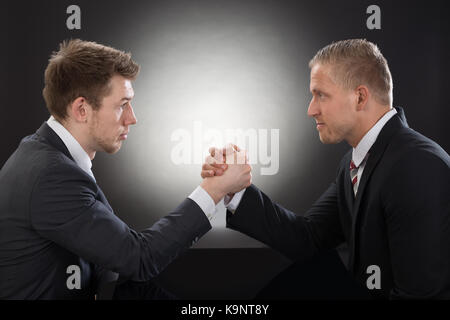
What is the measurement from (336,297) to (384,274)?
0.65ft

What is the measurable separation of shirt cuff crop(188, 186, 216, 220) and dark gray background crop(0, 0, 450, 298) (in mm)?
1891

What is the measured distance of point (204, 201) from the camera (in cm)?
129

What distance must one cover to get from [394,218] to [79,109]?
2.89 ft

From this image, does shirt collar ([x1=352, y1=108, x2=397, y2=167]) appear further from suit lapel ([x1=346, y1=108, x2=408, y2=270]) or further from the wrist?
the wrist

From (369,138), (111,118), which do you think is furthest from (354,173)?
(111,118)

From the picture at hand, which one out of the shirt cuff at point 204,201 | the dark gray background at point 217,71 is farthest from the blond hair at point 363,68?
the dark gray background at point 217,71

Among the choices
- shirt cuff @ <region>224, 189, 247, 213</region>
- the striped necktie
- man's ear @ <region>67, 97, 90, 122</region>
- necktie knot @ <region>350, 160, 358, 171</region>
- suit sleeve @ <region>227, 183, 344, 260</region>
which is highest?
man's ear @ <region>67, 97, 90, 122</region>

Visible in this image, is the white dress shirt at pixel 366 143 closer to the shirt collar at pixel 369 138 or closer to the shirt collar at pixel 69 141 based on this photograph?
the shirt collar at pixel 369 138

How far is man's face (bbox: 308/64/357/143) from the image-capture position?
144cm

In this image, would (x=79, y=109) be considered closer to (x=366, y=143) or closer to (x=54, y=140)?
(x=54, y=140)

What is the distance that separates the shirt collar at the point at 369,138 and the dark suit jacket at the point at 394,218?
0.03 meters

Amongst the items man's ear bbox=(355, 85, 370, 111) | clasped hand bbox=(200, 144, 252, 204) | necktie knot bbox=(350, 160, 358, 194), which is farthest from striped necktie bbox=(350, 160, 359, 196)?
clasped hand bbox=(200, 144, 252, 204)

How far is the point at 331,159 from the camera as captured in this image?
317cm

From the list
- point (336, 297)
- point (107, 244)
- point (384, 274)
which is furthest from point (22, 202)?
point (384, 274)
